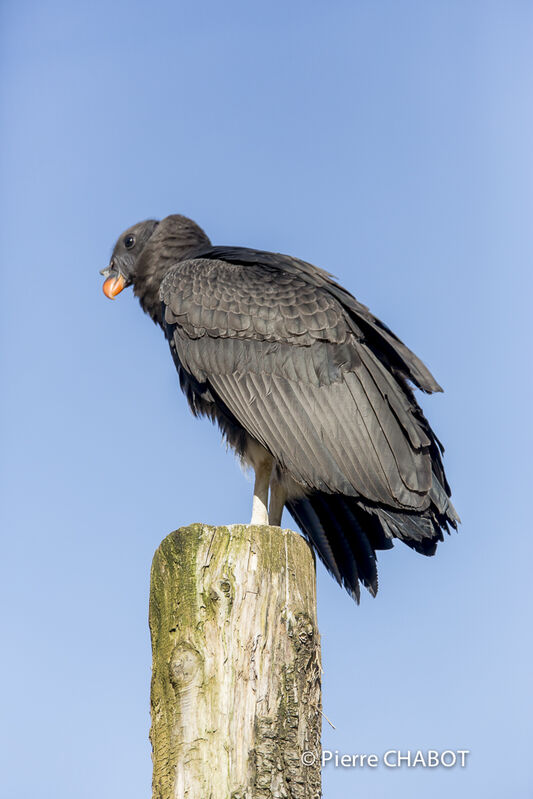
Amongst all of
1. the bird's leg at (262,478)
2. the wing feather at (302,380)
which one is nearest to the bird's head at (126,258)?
the wing feather at (302,380)

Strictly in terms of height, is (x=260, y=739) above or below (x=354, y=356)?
below

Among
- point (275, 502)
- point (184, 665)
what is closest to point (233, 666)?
point (184, 665)

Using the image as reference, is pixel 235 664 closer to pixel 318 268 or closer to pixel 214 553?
pixel 214 553

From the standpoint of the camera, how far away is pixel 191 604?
11.7 feet

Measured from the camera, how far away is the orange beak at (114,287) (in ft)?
21.8

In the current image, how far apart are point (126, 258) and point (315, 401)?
229 cm

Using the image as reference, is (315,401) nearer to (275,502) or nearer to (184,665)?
(275,502)

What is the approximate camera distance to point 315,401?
5133 millimetres

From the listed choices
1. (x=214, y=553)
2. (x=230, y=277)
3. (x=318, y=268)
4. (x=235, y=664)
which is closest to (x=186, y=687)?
(x=235, y=664)

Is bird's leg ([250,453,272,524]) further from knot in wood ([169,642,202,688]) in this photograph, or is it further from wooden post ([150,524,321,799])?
knot in wood ([169,642,202,688])

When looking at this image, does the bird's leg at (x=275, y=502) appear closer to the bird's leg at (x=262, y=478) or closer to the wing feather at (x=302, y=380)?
the bird's leg at (x=262, y=478)

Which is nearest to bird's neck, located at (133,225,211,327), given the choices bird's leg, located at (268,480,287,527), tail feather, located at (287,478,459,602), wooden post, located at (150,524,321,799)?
bird's leg, located at (268,480,287,527)

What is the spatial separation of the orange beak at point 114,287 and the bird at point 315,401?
1.01 metres

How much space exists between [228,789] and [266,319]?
2801 mm
